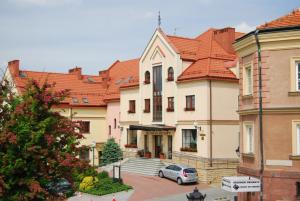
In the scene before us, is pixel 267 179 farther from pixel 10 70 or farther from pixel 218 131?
pixel 10 70

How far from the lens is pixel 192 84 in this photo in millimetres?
39781

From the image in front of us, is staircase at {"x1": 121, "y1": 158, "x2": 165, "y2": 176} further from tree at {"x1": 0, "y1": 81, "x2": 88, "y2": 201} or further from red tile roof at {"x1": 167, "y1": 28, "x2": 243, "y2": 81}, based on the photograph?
tree at {"x1": 0, "y1": 81, "x2": 88, "y2": 201}

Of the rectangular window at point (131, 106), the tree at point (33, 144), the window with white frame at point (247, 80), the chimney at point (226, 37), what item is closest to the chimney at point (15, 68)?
the rectangular window at point (131, 106)

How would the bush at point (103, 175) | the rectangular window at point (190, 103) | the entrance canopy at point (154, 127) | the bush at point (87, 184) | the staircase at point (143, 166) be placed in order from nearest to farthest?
the bush at point (87, 184) < the bush at point (103, 175) < the rectangular window at point (190, 103) < the staircase at point (143, 166) < the entrance canopy at point (154, 127)

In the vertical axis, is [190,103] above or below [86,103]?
below

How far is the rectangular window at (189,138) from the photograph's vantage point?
130 ft

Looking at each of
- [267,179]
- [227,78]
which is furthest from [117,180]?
[267,179]

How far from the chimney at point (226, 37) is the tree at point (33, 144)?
29128mm

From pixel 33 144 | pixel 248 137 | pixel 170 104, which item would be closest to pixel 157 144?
pixel 170 104

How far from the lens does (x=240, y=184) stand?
22469 millimetres

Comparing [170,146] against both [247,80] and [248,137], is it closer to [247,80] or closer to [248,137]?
[248,137]

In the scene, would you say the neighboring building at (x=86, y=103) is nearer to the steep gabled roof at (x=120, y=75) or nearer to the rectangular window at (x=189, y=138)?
the steep gabled roof at (x=120, y=75)

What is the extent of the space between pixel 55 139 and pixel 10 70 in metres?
39.2

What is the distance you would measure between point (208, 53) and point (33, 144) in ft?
91.7
